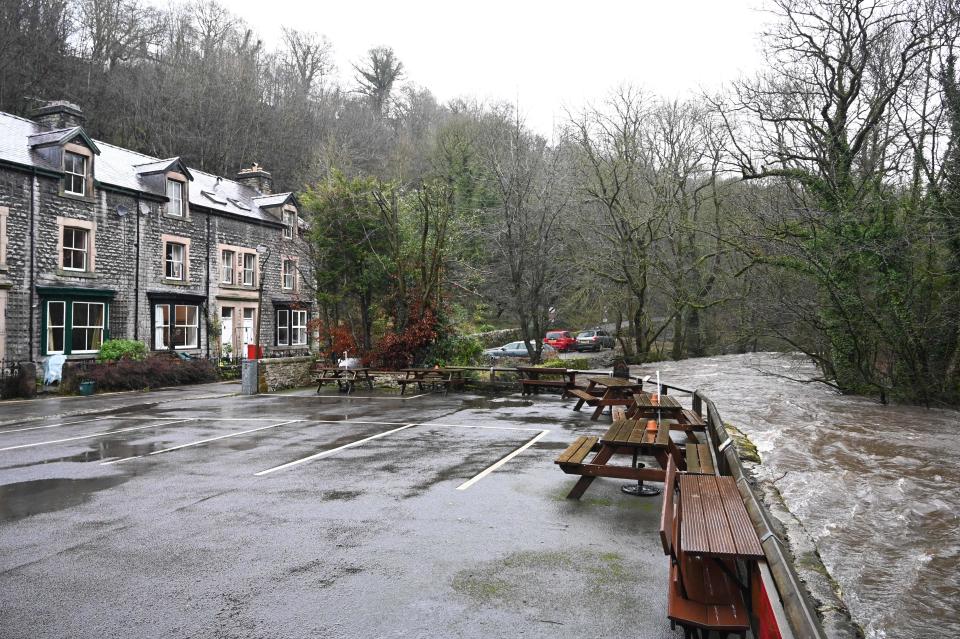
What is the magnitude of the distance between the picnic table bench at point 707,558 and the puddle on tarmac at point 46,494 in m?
→ 6.77

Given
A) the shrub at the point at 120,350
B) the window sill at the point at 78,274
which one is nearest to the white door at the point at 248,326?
the shrub at the point at 120,350

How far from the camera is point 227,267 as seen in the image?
31.7 m

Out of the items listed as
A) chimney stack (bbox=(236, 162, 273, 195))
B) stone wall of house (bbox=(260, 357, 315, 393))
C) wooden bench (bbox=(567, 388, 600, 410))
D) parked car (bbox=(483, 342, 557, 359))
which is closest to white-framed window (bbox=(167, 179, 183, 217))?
chimney stack (bbox=(236, 162, 273, 195))

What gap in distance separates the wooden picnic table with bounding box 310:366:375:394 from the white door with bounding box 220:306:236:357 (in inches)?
497

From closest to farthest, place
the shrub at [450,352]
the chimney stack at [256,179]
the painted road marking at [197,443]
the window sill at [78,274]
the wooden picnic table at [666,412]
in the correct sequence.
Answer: the wooden picnic table at [666,412], the painted road marking at [197,443], the shrub at [450,352], the window sill at [78,274], the chimney stack at [256,179]

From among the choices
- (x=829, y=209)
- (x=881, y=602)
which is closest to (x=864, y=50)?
(x=829, y=209)

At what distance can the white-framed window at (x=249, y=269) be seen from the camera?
107 feet

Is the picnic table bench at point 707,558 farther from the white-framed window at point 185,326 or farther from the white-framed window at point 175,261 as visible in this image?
the white-framed window at point 175,261

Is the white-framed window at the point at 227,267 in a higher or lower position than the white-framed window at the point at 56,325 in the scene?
higher

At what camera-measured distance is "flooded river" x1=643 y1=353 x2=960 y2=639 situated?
521 cm

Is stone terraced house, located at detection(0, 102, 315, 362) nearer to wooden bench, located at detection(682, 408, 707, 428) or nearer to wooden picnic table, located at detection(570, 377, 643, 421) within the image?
wooden picnic table, located at detection(570, 377, 643, 421)

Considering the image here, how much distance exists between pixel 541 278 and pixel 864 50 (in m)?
12.8

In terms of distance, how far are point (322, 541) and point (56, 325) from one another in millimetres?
22310

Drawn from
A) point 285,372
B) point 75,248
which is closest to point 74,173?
point 75,248
